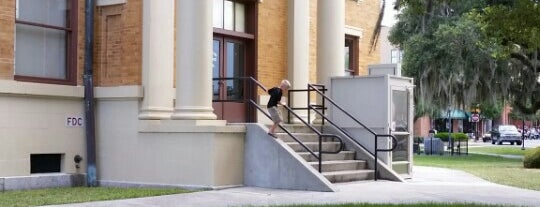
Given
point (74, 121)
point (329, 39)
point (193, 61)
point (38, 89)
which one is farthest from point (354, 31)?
point (38, 89)

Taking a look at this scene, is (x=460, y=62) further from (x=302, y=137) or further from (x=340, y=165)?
(x=340, y=165)

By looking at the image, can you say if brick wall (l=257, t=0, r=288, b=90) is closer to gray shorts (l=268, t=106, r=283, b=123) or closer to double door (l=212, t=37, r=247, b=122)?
double door (l=212, t=37, r=247, b=122)

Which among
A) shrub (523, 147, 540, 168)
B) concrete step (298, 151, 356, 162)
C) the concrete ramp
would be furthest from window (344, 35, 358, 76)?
the concrete ramp

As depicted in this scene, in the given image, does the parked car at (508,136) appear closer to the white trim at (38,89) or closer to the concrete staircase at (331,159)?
the concrete staircase at (331,159)

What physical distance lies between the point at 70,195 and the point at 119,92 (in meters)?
3.24

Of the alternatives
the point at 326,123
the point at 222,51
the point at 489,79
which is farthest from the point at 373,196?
the point at 489,79

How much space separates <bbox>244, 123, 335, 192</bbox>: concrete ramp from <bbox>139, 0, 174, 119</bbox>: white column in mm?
2085

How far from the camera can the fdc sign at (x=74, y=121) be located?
52.9 ft

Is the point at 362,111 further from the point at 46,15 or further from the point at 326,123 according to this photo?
the point at 46,15

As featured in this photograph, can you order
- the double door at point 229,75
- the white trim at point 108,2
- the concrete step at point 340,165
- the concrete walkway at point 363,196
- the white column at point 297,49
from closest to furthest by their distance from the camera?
the concrete walkway at point 363,196
the concrete step at point 340,165
the white trim at point 108,2
the double door at point 229,75
the white column at point 297,49

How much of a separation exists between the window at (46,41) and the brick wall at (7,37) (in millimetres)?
299

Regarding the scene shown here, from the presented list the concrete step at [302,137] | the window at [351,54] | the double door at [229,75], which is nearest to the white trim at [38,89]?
the double door at [229,75]

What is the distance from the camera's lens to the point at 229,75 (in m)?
18.9

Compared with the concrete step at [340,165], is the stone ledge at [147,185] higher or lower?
lower
